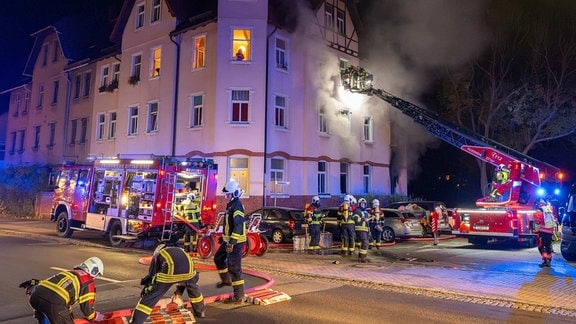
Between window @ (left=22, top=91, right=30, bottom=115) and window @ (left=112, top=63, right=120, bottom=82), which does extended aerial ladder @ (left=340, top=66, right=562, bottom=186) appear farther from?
window @ (left=22, top=91, right=30, bottom=115)

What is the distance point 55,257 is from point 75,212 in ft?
14.0

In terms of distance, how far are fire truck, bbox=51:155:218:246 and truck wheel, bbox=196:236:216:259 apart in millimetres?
1306

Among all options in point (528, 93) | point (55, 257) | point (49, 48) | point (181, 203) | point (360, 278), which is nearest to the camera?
point (360, 278)

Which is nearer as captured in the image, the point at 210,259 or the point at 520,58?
the point at 210,259

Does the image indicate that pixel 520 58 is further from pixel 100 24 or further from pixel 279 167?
pixel 100 24

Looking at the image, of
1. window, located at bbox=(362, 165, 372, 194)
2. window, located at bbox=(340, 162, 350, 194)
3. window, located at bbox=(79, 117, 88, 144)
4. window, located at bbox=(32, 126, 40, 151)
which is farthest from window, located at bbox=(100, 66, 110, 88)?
window, located at bbox=(362, 165, 372, 194)

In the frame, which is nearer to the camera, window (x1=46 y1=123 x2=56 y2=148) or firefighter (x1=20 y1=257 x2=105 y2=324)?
firefighter (x1=20 y1=257 x2=105 y2=324)

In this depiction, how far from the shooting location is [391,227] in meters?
15.7

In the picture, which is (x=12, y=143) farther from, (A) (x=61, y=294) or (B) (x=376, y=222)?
(A) (x=61, y=294)

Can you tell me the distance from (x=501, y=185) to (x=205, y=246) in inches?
357

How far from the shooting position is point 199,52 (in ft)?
67.1

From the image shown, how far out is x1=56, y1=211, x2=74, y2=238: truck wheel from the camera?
1473 cm

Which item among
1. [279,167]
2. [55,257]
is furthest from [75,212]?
[279,167]

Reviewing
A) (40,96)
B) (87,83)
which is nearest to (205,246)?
(87,83)
